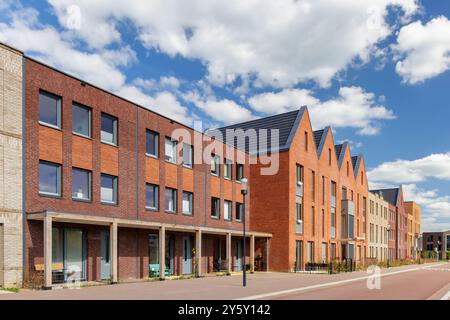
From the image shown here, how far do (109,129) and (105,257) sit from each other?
6.32m

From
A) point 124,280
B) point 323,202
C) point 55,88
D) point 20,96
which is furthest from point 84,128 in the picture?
point 323,202

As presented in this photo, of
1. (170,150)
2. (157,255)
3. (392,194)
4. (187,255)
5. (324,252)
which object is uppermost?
(170,150)

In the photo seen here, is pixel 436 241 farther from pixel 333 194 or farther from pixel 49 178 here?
pixel 49 178

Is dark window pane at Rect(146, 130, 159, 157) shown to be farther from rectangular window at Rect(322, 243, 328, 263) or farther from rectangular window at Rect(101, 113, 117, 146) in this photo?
rectangular window at Rect(322, 243, 328, 263)

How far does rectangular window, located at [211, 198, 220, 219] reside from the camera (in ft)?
105

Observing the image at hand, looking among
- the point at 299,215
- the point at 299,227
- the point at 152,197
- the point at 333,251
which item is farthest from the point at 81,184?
the point at 333,251

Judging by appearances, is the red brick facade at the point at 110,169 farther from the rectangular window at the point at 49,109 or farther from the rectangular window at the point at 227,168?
the rectangular window at the point at 227,168

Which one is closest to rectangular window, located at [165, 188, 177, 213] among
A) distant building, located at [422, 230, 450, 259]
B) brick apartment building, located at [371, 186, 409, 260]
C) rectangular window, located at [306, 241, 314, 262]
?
rectangular window, located at [306, 241, 314, 262]

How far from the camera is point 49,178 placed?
793 inches

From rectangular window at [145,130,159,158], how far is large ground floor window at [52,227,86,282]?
6.76 metres
